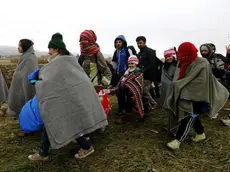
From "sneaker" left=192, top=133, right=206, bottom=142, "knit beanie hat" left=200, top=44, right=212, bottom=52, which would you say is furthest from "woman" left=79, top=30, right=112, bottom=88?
"knit beanie hat" left=200, top=44, right=212, bottom=52

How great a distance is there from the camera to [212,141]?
4.16 meters

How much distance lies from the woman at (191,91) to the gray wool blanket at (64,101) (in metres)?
1.44

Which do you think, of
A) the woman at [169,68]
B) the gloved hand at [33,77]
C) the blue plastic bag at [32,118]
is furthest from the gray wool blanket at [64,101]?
the woman at [169,68]

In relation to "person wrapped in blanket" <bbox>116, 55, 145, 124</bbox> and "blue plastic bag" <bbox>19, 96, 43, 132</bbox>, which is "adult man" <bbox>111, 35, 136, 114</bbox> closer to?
"person wrapped in blanket" <bbox>116, 55, 145, 124</bbox>

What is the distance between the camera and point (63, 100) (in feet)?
10.2

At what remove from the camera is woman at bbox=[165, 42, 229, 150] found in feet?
12.0

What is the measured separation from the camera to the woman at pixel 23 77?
4441 mm

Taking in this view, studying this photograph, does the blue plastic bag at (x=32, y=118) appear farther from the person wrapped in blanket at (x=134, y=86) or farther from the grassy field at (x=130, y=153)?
the person wrapped in blanket at (x=134, y=86)

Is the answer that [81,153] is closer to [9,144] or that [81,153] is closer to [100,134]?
[100,134]

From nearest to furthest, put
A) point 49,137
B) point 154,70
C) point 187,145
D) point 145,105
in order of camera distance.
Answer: point 49,137 → point 187,145 → point 145,105 → point 154,70

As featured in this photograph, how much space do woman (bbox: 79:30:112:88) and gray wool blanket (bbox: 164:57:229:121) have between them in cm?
129

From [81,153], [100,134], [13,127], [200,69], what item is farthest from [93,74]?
[13,127]

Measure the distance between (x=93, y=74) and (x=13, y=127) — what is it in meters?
2.20

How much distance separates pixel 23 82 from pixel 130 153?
236 cm
